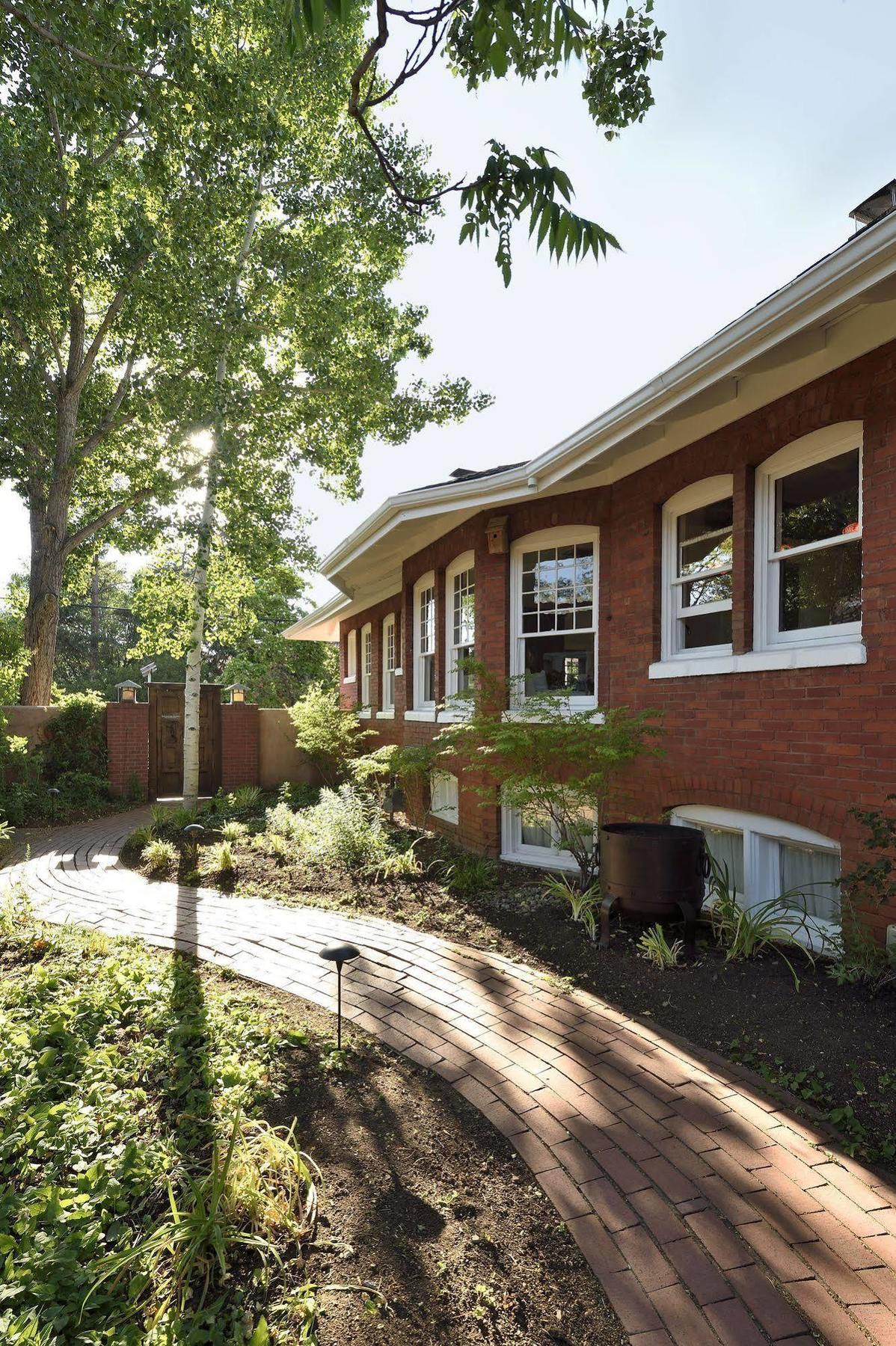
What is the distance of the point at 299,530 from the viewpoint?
1755 cm

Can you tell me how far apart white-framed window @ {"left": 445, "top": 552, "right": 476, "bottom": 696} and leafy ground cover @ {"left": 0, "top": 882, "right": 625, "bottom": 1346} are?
18.1 ft

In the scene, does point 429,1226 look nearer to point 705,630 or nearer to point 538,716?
point 538,716

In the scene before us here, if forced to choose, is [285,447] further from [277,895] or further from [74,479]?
[277,895]

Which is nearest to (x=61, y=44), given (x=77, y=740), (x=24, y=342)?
(x=24, y=342)

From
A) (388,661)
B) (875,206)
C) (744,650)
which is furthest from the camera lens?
(388,661)

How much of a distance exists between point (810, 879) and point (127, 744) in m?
11.9

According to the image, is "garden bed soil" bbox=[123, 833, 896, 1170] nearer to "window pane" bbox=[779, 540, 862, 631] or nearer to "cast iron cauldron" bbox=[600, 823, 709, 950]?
"cast iron cauldron" bbox=[600, 823, 709, 950]

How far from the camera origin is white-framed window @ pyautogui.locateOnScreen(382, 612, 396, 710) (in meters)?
12.8

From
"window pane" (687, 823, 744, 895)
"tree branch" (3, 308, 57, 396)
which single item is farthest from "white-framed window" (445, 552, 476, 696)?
"tree branch" (3, 308, 57, 396)

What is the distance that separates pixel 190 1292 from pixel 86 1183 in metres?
0.67

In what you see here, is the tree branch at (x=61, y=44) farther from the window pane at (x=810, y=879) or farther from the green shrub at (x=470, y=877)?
the window pane at (x=810, y=879)

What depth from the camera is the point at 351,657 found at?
16578mm

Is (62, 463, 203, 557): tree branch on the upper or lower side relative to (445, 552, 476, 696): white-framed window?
upper

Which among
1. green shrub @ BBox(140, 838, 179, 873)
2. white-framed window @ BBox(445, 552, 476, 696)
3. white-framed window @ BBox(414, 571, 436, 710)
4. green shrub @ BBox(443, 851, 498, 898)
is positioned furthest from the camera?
white-framed window @ BBox(414, 571, 436, 710)
